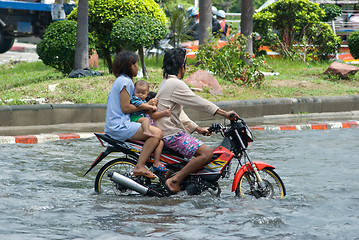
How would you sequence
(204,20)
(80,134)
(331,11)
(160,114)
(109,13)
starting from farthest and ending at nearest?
(331,11)
(204,20)
(109,13)
(80,134)
(160,114)

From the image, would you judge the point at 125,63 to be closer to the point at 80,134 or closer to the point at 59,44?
the point at 80,134

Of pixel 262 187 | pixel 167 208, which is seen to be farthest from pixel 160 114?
pixel 262 187

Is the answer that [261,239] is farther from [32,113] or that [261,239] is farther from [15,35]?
[15,35]

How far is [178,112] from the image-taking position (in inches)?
252

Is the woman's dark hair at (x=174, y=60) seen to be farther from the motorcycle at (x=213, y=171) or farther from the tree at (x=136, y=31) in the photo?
the tree at (x=136, y=31)

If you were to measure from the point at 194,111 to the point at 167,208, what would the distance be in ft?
22.8

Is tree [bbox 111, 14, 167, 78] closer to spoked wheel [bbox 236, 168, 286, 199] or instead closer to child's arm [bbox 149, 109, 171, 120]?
child's arm [bbox 149, 109, 171, 120]

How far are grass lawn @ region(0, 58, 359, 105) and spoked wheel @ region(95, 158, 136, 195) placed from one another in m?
5.85

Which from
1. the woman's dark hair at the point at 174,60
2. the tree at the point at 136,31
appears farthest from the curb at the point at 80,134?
the woman's dark hair at the point at 174,60

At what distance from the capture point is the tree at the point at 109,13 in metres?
15.2

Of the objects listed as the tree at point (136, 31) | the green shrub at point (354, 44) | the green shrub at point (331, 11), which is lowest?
the green shrub at point (354, 44)

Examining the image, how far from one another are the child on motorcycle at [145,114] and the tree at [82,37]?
27.3 ft

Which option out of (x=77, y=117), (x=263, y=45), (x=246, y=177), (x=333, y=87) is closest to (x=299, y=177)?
(x=246, y=177)

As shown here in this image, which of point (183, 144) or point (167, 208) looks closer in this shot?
point (167, 208)
